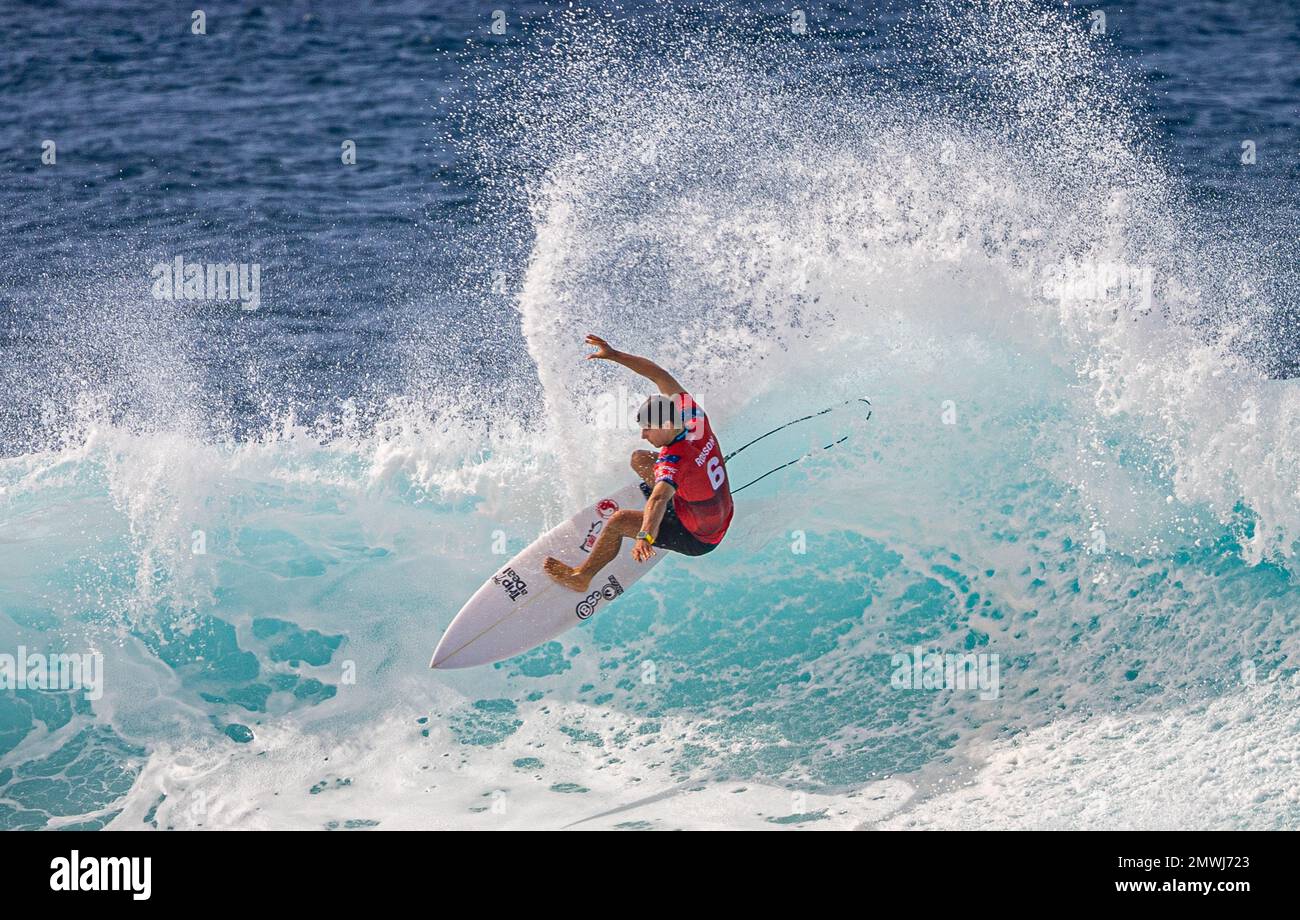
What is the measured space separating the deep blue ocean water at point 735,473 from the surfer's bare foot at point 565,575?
0.75 meters

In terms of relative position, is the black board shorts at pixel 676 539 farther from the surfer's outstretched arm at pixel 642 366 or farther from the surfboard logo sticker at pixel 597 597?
the surfer's outstretched arm at pixel 642 366

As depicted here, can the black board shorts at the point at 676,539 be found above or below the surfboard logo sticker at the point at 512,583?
above

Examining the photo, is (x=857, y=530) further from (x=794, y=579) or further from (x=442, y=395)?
(x=442, y=395)

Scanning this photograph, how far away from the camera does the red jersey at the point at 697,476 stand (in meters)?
9.23

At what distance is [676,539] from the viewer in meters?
9.76

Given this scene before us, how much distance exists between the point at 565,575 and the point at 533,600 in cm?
34

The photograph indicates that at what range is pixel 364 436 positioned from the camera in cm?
1366

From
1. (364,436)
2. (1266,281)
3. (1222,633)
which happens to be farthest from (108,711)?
(1266,281)

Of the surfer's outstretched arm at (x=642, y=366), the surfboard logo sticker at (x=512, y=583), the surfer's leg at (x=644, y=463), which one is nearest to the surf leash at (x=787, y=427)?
the surfer's leg at (x=644, y=463)

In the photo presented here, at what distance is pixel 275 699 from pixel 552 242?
6456 mm

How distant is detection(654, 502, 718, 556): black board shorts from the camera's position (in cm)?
966

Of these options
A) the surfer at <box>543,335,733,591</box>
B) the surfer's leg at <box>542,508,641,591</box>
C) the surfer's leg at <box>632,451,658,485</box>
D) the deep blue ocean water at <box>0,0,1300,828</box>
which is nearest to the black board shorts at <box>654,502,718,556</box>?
the surfer at <box>543,335,733,591</box>

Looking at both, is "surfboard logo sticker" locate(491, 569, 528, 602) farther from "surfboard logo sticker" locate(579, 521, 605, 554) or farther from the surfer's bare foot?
"surfboard logo sticker" locate(579, 521, 605, 554)

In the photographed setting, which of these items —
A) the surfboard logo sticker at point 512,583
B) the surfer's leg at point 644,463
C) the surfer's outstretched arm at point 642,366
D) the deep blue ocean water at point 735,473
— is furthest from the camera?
the surfboard logo sticker at point 512,583
